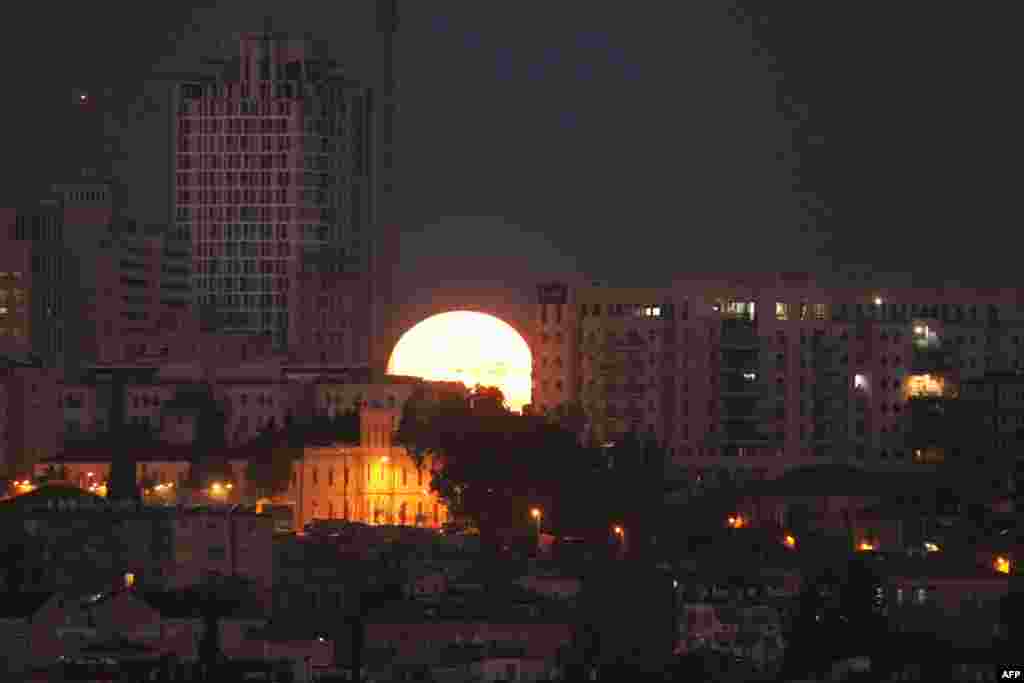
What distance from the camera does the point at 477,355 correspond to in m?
101

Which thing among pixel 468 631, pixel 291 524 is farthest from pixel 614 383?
pixel 468 631

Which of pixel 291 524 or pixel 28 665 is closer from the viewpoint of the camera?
pixel 28 665

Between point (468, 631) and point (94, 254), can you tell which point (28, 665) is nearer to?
point (468, 631)

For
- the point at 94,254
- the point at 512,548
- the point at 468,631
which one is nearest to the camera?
the point at 468,631

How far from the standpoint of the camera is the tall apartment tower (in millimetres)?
131875

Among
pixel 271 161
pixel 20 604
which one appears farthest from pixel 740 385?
pixel 271 161

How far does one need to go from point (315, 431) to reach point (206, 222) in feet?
141

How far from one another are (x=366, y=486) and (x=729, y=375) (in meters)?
11.6

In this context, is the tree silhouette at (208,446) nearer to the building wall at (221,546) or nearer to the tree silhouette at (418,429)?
the tree silhouette at (418,429)

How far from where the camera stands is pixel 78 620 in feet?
197

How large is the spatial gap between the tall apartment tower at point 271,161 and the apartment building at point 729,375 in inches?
1374

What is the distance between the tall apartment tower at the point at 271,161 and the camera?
131875 mm

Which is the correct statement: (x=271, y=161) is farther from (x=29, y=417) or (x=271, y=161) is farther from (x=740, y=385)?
(x=740, y=385)

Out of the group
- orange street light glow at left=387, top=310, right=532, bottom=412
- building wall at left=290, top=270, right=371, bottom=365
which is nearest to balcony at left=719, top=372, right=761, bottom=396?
orange street light glow at left=387, top=310, right=532, bottom=412
